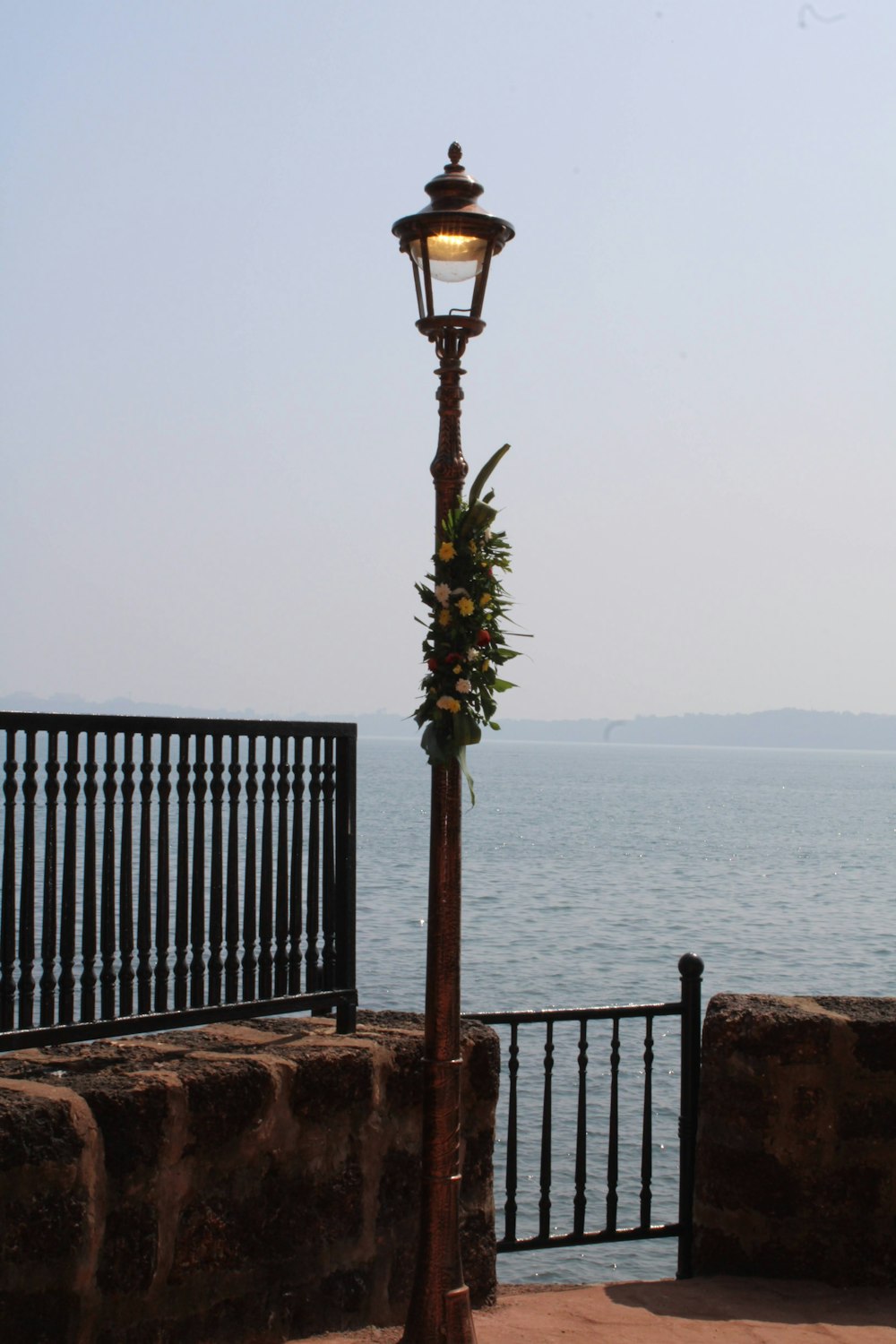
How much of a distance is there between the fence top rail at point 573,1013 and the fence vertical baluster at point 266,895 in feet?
4.14

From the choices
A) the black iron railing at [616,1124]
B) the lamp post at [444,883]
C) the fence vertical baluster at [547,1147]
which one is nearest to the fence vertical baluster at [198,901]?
the lamp post at [444,883]

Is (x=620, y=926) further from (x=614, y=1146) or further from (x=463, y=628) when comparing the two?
(x=463, y=628)

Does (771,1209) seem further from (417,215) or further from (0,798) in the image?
(417,215)

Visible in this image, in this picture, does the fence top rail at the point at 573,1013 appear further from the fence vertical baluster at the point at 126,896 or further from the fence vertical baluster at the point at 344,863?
the fence vertical baluster at the point at 126,896

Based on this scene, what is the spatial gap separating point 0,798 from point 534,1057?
19.0m

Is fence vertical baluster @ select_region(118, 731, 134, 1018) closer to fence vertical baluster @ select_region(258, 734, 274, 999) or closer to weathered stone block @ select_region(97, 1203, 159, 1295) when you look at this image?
fence vertical baluster @ select_region(258, 734, 274, 999)

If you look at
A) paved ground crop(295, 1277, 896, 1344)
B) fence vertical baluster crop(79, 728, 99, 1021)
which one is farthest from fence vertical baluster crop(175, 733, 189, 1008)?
paved ground crop(295, 1277, 896, 1344)

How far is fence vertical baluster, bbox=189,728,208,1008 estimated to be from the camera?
5.97m

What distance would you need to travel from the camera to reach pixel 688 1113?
24.5 ft

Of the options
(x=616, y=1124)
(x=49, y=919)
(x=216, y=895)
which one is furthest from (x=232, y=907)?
(x=616, y=1124)

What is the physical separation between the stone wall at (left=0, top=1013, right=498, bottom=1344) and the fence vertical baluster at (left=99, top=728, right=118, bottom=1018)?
0.25 meters

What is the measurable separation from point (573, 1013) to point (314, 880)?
1860mm

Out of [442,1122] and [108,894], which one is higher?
[108,894]

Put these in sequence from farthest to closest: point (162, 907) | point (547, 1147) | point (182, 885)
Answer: point (547, 1147) → point (182, 885) → point (162, 907)
